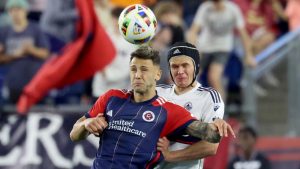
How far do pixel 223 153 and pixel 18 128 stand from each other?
9.31 feet

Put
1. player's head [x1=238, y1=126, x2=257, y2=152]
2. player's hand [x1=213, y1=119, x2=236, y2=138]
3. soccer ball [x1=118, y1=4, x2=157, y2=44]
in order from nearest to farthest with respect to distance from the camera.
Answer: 1. player's hand [x1=213, y1=119, x2=236, y2=138]
2. soccer ball [x1=118, y1=4, x2=157, y2=44]
3. player's head [x1=238, y1=126, x2=257, y2=152]

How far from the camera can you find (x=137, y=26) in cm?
938

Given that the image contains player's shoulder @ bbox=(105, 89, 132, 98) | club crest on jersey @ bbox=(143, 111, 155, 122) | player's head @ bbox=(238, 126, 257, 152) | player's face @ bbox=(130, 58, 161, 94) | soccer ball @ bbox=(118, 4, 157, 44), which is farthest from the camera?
player's head @ bbox=(238, 126, 257, 152)

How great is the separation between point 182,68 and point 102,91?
5288mm

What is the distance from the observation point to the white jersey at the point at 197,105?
362 inches

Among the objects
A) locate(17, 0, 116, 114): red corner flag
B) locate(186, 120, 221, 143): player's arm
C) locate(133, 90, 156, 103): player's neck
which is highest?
locate(17, 0, 116, 114): red corner flag

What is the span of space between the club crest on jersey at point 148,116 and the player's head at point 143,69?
0.62 feet

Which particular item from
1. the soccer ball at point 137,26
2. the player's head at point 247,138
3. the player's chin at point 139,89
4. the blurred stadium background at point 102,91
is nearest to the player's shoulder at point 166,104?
the player's chin at point 139,89

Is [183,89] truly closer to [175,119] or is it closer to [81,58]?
[175,119]

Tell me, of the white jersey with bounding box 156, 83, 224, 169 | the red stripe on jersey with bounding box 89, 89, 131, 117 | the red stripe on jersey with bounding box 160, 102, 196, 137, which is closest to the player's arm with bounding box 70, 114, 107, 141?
the red stripe on jersey with bounding box 89, 89, 131, 117

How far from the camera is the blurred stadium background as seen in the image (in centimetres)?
1370

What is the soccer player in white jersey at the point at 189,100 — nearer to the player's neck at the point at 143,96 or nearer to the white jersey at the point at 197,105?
the white jersey at the point at 197,105

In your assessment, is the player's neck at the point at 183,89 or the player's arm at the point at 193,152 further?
the player's neck at the point at 183,89

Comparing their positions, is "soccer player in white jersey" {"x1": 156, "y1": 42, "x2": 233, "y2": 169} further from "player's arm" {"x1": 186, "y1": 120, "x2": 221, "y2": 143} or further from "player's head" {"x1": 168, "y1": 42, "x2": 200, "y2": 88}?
"player's arm" {"x1": 186, "y1": 120, "x2": 221, "y2": 143}
